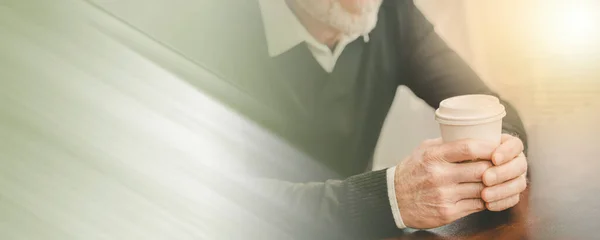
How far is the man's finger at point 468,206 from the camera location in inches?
40.0

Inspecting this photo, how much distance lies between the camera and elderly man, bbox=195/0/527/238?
962mm

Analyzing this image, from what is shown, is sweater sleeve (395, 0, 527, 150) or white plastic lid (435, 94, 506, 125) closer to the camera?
white plastic lid (435, 94, 506, 125)

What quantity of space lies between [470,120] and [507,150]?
0.13 metres

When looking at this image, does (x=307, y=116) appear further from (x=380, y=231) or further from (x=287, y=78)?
(x=380, y=231)

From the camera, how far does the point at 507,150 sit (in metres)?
1.03

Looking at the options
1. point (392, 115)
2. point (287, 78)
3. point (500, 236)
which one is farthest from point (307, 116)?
point (500, 236)

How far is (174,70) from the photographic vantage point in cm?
90

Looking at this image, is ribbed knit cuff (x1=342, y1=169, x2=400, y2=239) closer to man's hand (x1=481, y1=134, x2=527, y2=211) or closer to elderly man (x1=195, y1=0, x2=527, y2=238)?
elderly man (x1=195, y1=0, x2=527, y2=238)

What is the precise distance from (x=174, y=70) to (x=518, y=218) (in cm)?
72

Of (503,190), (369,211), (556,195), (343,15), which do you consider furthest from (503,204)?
(343,15)

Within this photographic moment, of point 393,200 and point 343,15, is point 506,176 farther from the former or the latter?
point 343,15

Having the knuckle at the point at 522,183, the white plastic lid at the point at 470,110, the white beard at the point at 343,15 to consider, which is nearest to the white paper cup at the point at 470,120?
the white plastic lid at the point at 470,110

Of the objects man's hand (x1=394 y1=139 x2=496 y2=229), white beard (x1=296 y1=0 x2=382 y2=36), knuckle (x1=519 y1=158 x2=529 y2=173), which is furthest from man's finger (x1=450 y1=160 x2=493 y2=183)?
white beard (x1=296 y1=0 x2=382 y2=36)

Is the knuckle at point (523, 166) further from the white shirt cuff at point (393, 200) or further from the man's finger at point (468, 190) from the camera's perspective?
the white shirt cuff at point (393, 200)
